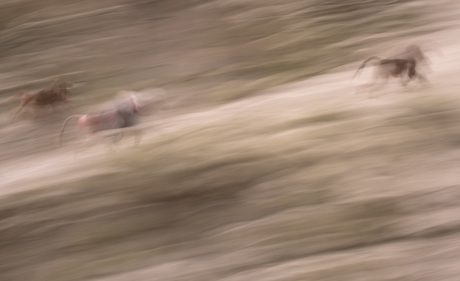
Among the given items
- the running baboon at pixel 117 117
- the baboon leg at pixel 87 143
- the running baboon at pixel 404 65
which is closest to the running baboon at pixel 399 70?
the running baboon at pixel 404 65

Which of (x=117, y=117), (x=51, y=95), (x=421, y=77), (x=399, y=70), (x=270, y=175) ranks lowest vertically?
(x=270, y=175)

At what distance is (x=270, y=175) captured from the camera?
13.1ft

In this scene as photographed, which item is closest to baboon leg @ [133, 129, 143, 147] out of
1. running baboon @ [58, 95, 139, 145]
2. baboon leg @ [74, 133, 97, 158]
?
running baboon @ [58, 95, 139, 145]

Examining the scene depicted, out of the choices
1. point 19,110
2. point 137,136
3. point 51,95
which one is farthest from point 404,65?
point 19,110

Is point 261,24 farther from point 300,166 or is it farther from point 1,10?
point 1,10

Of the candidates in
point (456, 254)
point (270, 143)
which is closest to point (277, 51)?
point (270, 143)

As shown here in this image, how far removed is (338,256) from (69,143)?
2837mm

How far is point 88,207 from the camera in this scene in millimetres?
4184

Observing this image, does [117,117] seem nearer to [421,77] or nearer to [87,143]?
[87,143]

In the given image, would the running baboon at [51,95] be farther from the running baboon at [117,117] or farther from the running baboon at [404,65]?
the running baboon at [404,65]

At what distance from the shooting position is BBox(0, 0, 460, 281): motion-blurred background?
3.60 metres

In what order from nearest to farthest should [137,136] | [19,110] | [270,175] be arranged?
1. [270,175]
2. [137,136]
3. [19,110]

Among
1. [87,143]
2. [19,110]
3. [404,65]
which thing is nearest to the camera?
[404,65]

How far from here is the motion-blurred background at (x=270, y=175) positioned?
3.60m
